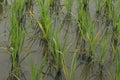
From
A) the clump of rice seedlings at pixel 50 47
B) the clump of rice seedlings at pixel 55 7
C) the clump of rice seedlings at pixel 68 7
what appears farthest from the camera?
the clump of rice seedlings at pixel 55 7

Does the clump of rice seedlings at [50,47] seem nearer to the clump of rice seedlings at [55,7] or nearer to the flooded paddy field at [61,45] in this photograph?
the flooded paddy field at [61,45]

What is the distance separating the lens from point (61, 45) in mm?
2771

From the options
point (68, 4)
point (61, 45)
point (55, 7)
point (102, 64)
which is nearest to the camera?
point (102, 64)

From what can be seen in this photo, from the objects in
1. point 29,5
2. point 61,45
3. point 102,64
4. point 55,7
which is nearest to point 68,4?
point 55,7

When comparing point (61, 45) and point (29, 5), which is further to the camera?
point (29, 5)

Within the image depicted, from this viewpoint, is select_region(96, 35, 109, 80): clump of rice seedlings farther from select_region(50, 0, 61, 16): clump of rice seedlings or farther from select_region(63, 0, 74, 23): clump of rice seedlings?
select_region(50, 0, 61, 16): clump of rice seedlings

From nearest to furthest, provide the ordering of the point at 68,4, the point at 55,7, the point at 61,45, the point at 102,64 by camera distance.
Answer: the point at 102,64
the point at 61,45
the point at 68,4
the point at 55,7

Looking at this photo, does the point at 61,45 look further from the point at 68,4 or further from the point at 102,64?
the point at 68,4

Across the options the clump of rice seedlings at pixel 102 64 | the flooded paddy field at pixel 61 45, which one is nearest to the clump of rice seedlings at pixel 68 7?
the flooded paddy field at pixel 61 45

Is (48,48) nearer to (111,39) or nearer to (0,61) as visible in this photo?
(0,61)

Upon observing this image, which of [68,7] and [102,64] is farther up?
[68,7]

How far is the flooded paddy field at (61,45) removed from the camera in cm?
235

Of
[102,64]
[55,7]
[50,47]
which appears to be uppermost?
[55,7]

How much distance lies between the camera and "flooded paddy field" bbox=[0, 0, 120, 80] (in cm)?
235
